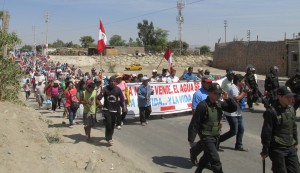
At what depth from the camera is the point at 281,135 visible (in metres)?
5.15

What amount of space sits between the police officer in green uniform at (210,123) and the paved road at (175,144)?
57.0 inches

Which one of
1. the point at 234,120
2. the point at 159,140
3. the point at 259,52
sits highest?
the point at 259,52

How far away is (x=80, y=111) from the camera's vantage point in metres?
13.2

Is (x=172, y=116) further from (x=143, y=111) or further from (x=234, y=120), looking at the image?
(x=234, y=120)

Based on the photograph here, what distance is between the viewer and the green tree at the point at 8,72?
14.2m

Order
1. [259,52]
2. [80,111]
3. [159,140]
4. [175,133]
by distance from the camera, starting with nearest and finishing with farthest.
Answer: [159,140], [175,133], [80,111], [259,52]

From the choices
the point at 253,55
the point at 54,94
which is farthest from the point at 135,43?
the point at 54,94

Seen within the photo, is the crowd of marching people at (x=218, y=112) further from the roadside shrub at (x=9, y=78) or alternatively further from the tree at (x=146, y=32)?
the tree at (x=146, y=32)

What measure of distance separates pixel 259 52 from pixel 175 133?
38.3m

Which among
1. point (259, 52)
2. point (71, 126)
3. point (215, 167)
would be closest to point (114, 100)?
point (71, 126)

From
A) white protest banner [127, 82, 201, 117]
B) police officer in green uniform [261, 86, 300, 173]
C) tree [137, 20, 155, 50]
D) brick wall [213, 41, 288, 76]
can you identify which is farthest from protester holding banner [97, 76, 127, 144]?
tree [137, 20, 155, 50]

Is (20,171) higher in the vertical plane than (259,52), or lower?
lower

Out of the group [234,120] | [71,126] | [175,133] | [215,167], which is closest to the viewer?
[215,167]

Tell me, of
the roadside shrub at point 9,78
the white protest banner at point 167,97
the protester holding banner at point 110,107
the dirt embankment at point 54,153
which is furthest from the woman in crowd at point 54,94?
the protester holding banner at point 110,107
